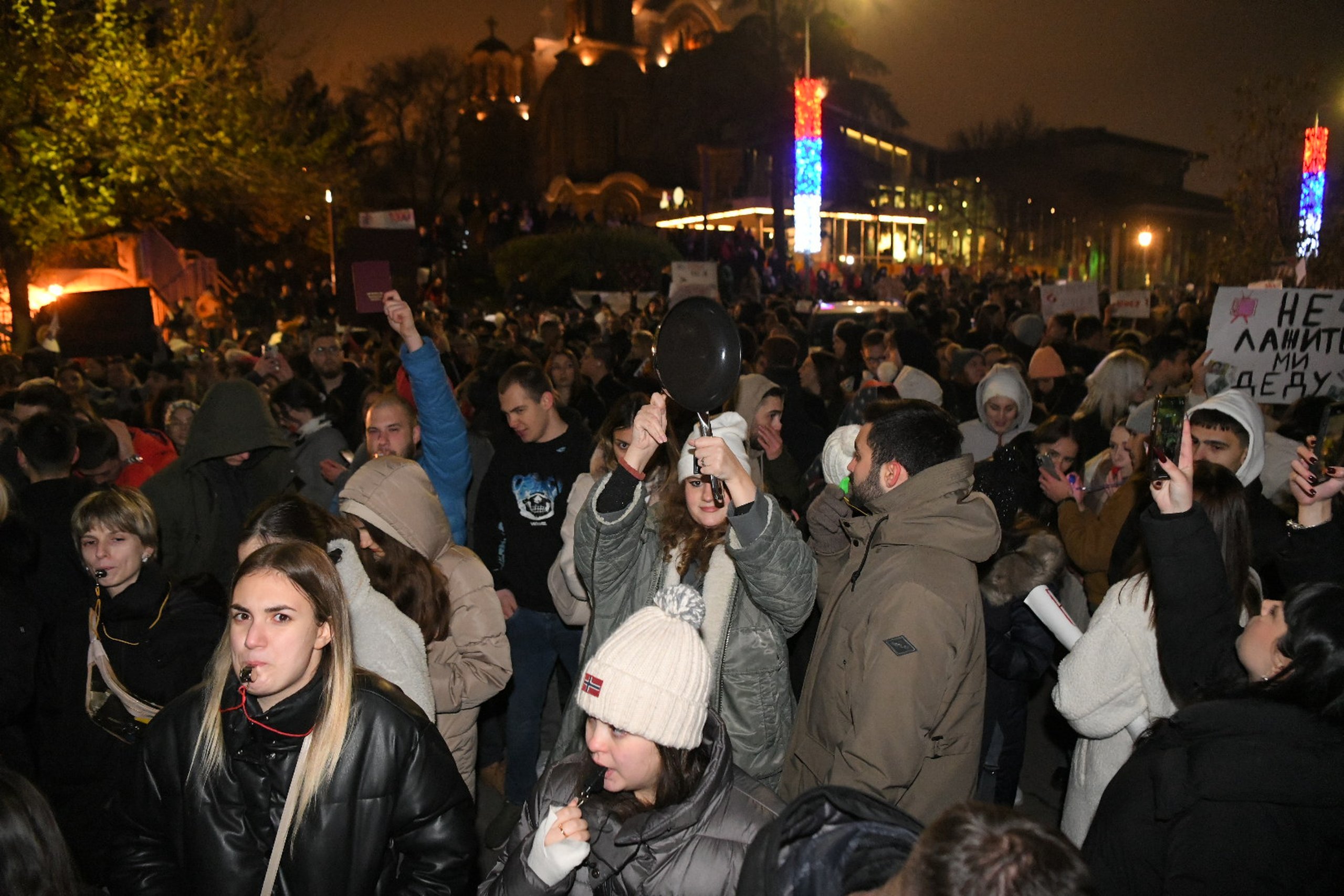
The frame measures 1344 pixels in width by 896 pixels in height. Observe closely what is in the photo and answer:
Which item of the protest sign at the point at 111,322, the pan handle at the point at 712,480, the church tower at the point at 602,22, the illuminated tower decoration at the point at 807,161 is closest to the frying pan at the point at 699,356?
the pan handle at the point at 712,480

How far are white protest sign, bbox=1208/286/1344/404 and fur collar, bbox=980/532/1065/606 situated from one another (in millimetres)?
3417

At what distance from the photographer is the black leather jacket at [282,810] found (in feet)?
8.14

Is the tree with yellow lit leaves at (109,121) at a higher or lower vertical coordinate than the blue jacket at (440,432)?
higher

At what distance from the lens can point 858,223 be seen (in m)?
48.1

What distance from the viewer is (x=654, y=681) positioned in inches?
92.9

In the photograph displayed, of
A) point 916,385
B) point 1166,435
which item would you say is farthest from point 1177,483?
point 916,385

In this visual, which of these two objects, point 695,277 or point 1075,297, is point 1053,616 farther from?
point 695,277

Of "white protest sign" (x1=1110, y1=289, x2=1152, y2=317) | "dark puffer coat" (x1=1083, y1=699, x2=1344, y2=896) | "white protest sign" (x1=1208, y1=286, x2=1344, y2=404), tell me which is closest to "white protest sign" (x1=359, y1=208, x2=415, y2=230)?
"white protest sign" (x1=1208, y1=286, x2=1344, y2=404)

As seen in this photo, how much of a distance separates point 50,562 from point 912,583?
3.93 m

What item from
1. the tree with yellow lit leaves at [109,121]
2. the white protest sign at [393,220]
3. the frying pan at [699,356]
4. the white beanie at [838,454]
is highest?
the tree with yellow lit leaves at [109,121]

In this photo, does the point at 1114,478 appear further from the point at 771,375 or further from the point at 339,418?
the point at 339,418

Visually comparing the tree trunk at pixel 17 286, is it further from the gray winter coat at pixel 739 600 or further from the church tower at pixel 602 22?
the church tower at pixel 602 22

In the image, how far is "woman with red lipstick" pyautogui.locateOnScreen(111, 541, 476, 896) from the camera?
8.14ft

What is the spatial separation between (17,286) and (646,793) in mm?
18127
